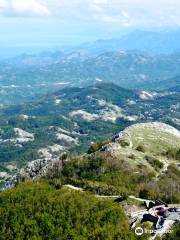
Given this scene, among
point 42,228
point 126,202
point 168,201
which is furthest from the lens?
point 168,201

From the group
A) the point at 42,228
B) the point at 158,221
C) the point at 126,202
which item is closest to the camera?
the point at 158,221

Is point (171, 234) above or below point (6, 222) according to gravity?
above

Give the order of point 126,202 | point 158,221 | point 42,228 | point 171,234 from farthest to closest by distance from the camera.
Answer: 1. point 126,202
2. point 42,228
3. point 158,221
4. point 171,234

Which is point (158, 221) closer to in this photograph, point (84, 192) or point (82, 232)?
point (82, 232)

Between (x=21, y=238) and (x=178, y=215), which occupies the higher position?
(x=178, y=215)

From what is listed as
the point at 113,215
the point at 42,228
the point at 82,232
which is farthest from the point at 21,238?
the point at 113,215

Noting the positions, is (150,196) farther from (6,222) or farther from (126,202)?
(6,222)

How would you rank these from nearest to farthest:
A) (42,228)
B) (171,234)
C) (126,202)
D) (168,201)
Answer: (171,234)
(42,228)
(126,202)
(168,201)

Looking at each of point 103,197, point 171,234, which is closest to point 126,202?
point 103,197

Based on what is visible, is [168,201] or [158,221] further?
[168,201]
